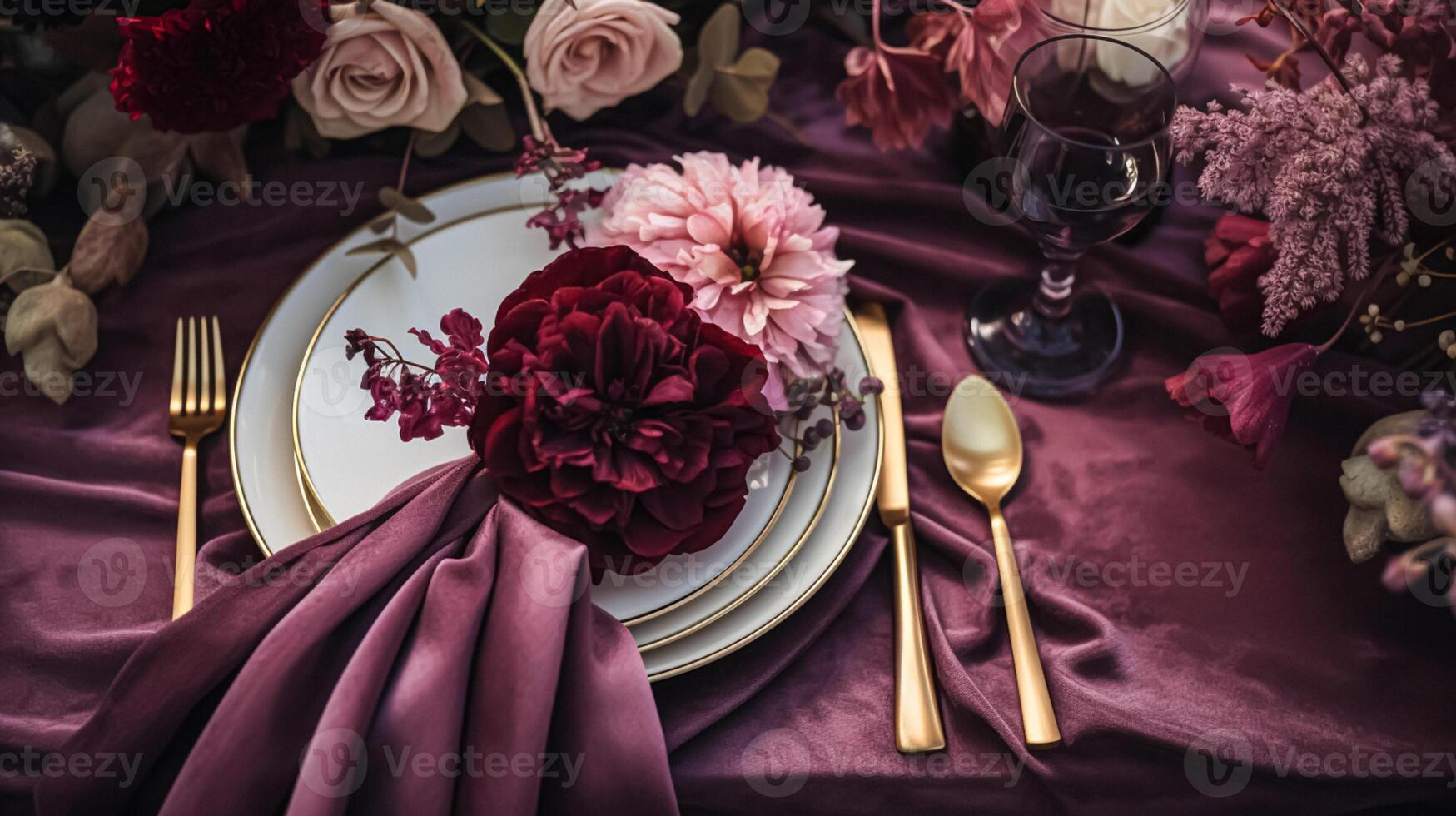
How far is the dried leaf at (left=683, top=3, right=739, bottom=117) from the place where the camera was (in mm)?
665

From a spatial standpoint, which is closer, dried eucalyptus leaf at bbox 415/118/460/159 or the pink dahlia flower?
the pink dahlia flower

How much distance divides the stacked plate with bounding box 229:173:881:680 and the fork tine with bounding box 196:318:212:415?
0.12 ft

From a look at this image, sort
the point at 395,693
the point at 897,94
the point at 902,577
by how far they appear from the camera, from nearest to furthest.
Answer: the point at 395,693
the point at 902,577
the point at 897,94

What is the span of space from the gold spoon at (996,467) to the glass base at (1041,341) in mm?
32

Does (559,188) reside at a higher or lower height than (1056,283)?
higher

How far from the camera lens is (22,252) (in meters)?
0.60

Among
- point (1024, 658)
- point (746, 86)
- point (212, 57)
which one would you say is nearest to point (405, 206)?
point (212, 57)

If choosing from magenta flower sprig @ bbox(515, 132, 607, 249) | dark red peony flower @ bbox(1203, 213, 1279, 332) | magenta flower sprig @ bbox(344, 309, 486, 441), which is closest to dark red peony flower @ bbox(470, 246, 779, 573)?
magenta flower sprig @ bbox(344, 309, 486, 441)

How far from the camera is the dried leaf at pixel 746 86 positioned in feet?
2.24

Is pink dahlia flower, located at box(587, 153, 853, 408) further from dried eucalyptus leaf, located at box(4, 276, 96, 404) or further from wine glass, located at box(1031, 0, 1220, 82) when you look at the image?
dried eucalyptus leaf, located at box(4, 276, 96, 404)

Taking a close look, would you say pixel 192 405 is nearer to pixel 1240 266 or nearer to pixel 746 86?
pixel 746 86

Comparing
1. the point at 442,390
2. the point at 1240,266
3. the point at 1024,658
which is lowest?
the point at 1024,658

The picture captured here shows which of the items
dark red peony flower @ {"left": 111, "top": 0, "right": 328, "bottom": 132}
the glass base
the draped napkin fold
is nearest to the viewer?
the draped napkin fold

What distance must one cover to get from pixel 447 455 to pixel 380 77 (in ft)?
0.78
